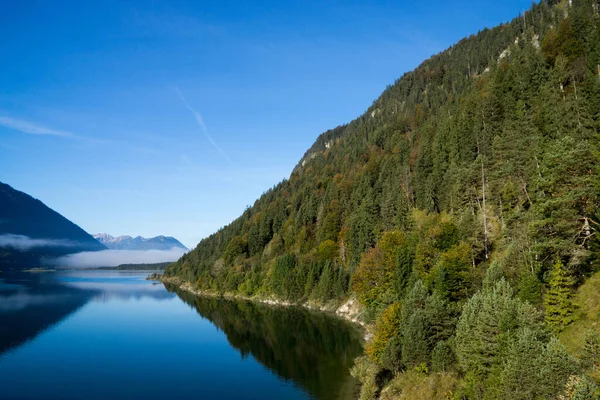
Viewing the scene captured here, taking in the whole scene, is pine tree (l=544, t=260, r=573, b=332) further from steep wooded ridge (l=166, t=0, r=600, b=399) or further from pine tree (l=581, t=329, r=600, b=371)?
pine tree (l=581, t=329, r=600, b=371)

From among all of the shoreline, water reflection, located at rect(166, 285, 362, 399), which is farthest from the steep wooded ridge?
water reflection, located at rect(166, 285, 362, 399)

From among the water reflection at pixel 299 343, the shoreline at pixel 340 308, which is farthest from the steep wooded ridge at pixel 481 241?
the water reflection at pixel 299 343

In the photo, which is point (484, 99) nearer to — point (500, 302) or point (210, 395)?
point (500, 302)

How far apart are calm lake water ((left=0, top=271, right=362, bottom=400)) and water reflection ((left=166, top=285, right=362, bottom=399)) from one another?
0.65 feet

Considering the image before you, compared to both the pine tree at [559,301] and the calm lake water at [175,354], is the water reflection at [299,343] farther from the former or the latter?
the pine tree at [559,301]

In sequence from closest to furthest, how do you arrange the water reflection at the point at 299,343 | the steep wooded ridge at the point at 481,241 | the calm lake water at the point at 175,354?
the steep wooded ridge at the point at 481,241
the calm lake water at the point at 175,354
the water reflection at the point at 299,343

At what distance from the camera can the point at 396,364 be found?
4659cm

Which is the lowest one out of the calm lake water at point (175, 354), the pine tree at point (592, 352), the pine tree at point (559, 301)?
the calm lake water at point (175, 354)

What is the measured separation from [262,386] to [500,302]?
114 feet

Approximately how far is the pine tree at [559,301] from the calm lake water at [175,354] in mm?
24615

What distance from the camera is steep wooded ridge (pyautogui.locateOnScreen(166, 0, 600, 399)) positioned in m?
34.5

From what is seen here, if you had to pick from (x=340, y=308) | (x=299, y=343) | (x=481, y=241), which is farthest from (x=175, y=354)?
(x=481, y=241)

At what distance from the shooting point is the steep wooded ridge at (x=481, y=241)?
3450 cm

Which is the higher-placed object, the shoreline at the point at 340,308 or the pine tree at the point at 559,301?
the pine tree at the point at 559,301
